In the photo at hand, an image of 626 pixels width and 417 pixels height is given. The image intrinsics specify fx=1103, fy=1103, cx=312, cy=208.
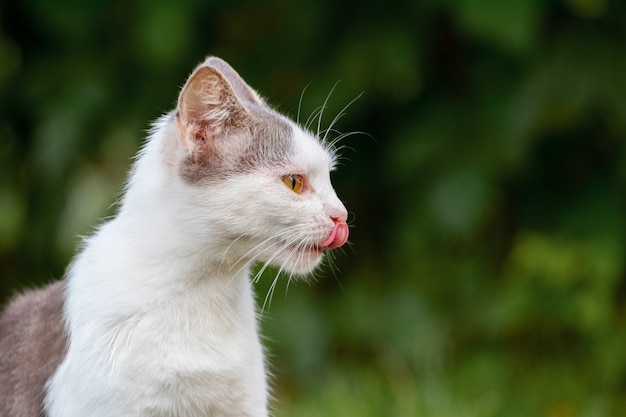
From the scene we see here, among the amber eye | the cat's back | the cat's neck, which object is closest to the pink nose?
the amber eye

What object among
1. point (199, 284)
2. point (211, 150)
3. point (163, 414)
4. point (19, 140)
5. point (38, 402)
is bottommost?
point (19, 140)

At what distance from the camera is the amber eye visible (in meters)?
2.78

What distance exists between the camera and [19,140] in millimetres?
5191

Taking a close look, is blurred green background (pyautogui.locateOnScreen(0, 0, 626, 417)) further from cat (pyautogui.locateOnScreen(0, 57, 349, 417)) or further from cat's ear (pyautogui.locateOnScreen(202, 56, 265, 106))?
cat (pyautogui.locateOnScreen(0, 57, 349, 417))

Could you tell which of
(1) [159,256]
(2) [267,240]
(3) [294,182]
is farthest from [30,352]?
(3) [294,182]

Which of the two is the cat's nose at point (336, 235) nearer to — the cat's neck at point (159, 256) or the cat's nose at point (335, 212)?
the cat's nose at point (335, 212)

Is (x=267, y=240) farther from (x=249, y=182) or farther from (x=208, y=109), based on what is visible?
(x=208, y=109)

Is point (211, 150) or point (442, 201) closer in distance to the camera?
point (211, 150)

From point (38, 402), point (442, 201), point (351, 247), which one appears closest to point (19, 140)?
point (351, 247)

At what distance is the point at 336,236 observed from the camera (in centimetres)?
274

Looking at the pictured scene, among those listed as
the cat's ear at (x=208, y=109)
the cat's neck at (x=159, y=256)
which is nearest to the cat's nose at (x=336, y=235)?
the cat's neck at (x=159, y=256)

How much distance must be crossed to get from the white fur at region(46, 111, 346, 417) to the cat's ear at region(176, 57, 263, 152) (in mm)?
61

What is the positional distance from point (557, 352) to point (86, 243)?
2.68 m

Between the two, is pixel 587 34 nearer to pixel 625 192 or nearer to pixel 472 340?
pixel 625 192
